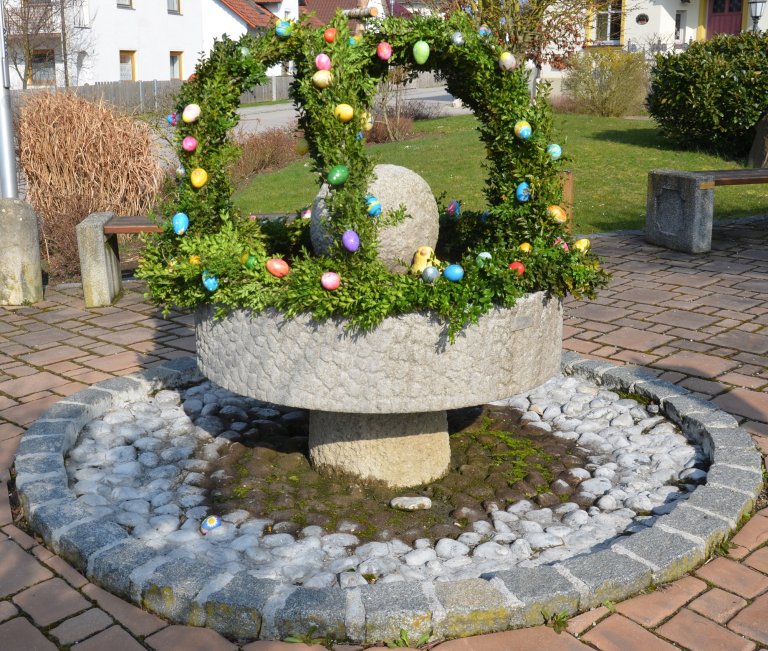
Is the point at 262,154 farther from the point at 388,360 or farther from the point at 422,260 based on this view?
the point at 388,360

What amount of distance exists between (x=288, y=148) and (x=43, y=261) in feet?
32.5

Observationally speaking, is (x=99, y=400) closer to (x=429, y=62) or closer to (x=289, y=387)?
(x=289, y=387)

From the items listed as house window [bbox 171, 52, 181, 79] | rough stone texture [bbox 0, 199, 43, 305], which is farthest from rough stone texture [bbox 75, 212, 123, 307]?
house window [bbox 171, 52, 181, 79]

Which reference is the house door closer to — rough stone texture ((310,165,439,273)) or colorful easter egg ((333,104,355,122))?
rough stone texture ((310,165,439,273))

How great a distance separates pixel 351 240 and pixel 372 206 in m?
0.17

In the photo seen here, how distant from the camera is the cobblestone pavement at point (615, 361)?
2.94 m

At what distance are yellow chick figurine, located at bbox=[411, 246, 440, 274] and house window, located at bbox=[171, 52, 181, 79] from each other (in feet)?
105

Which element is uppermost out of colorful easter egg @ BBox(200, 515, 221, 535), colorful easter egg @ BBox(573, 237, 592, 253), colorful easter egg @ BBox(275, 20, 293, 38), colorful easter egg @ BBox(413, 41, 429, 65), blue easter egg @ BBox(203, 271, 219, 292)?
colorful easter egg @ BBox(275, 20, 293, 38)

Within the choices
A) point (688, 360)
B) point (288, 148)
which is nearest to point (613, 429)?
point (688, 360)

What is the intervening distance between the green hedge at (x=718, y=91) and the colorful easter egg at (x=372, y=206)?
12359 millimetres

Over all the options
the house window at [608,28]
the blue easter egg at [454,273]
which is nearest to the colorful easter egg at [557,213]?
the blue easter egg at [454,273]

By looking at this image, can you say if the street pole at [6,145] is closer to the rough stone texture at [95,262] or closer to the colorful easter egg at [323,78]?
the rough stone texture at [95,262]

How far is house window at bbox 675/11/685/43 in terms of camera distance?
3275 cm

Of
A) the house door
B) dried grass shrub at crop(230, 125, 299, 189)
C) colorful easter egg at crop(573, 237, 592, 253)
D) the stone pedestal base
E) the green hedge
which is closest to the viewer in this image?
colorful easter egg at crop(573, 237, 592, 253)
